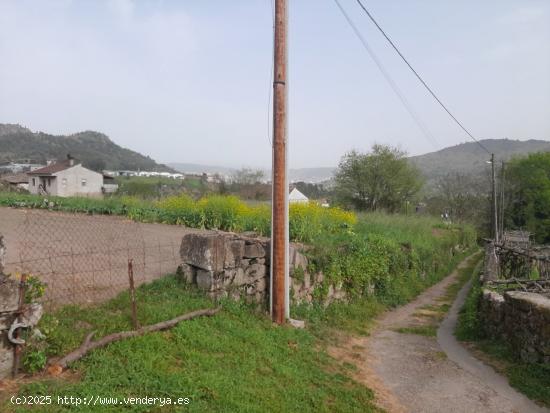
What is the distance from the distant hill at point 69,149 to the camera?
7900 centimetres

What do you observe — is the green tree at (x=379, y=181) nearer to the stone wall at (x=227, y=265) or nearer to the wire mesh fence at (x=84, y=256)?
the wire mesh fence at (x=84, y=256)

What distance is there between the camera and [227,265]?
675cm

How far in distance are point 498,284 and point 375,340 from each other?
4.10m

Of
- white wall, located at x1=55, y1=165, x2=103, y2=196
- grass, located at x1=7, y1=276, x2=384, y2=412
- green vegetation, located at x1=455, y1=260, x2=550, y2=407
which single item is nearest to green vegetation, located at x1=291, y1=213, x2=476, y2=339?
grass, located at x1=7, y1=276, x2=384, y2=412

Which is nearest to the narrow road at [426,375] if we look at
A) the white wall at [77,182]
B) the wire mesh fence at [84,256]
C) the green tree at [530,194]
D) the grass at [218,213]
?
the grass at [218,213]

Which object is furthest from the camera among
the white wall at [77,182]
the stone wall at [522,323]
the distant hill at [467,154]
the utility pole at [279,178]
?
the distant hill at [467,154]

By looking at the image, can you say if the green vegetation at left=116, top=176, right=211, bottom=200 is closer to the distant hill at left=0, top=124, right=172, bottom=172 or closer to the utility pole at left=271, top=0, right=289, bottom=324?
the utility pole at left=271, top=0, right=289, bottom=324

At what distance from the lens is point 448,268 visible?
851 inches

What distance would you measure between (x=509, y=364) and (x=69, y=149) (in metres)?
97.1

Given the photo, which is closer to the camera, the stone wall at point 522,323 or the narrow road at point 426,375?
the narrow road at point 426,375

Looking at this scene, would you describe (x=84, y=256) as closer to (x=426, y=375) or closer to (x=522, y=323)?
(x=426, y=375)

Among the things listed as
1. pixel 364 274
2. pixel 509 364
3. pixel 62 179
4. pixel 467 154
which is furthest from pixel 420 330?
pixel 467 154

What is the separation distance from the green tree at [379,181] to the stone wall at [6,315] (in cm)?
3874

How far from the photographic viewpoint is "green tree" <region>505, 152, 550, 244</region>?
39344 millimetres
